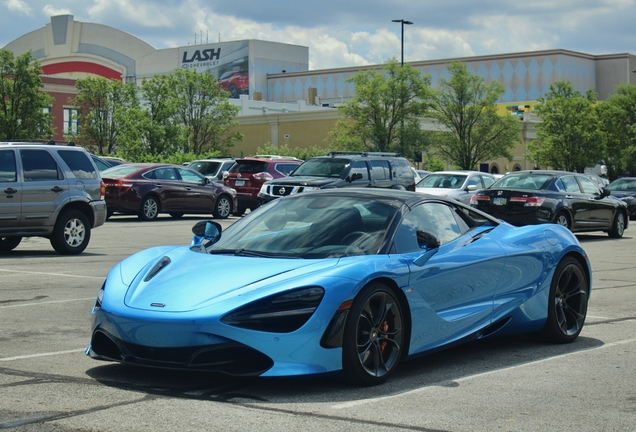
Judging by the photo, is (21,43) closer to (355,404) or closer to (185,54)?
(185,54)

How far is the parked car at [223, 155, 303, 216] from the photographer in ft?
95.2

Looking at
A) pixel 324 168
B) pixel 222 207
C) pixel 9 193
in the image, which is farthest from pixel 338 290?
pixel 222 207

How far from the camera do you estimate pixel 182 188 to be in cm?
2631

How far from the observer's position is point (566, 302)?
7.83m

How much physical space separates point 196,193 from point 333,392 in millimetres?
21439

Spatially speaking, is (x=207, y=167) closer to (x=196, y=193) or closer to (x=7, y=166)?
(x=196, y=193)

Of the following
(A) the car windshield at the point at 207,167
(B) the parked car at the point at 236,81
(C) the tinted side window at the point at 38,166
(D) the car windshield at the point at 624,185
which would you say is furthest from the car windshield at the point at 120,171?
(B) the parked car at the point at 236,81

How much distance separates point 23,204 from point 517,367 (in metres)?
10.3

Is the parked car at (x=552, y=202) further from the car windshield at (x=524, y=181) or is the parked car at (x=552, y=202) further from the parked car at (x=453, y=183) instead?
the parked car at (x=453, y=183)

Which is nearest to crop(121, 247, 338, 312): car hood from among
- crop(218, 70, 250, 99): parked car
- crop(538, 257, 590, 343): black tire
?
crop(538, 257, 590, 343): black tire

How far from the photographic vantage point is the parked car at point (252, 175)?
29031 millimetres

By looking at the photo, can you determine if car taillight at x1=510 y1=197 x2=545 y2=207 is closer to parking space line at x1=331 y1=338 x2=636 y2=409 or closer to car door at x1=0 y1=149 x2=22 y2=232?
car door at x1=0 y1=149 x2=22 y2=232

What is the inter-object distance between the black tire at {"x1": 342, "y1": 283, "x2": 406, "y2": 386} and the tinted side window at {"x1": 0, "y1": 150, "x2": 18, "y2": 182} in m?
10.4

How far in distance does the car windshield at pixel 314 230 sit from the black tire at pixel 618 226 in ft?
54.7
